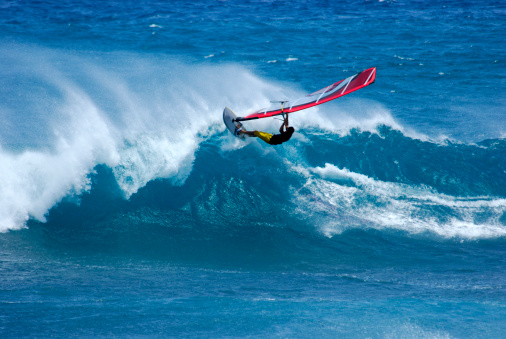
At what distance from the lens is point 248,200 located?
1193cm

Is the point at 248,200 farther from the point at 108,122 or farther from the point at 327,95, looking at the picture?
the point at 108,122

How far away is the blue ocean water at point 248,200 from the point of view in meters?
7.84

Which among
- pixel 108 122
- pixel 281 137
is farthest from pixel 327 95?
pixel 108 122

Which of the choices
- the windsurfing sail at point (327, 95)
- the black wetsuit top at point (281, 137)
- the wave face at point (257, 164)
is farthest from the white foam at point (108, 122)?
the black wetsuit top at point (281, 137)

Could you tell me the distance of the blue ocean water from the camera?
784cm

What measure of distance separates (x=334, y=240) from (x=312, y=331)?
3.37 metres

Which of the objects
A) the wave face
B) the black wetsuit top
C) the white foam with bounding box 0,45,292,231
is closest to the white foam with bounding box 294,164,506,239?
the wave face

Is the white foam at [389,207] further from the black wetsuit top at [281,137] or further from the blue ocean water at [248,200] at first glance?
the black wetsuit top at [281,137]

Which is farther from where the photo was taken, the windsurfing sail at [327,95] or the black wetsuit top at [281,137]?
the windsurfing sail at [327,95]

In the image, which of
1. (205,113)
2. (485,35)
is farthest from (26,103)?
(485,35)

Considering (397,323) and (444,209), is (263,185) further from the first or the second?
(397,323)

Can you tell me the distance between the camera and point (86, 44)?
81.9 ft

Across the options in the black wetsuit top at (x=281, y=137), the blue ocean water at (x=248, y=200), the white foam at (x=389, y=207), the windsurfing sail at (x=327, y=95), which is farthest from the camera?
the white foam at (x=389, y=207)

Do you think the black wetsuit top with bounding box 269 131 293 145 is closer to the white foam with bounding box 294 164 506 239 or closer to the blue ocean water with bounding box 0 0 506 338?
the blue ocean water with bounding box 0 0 506 338
